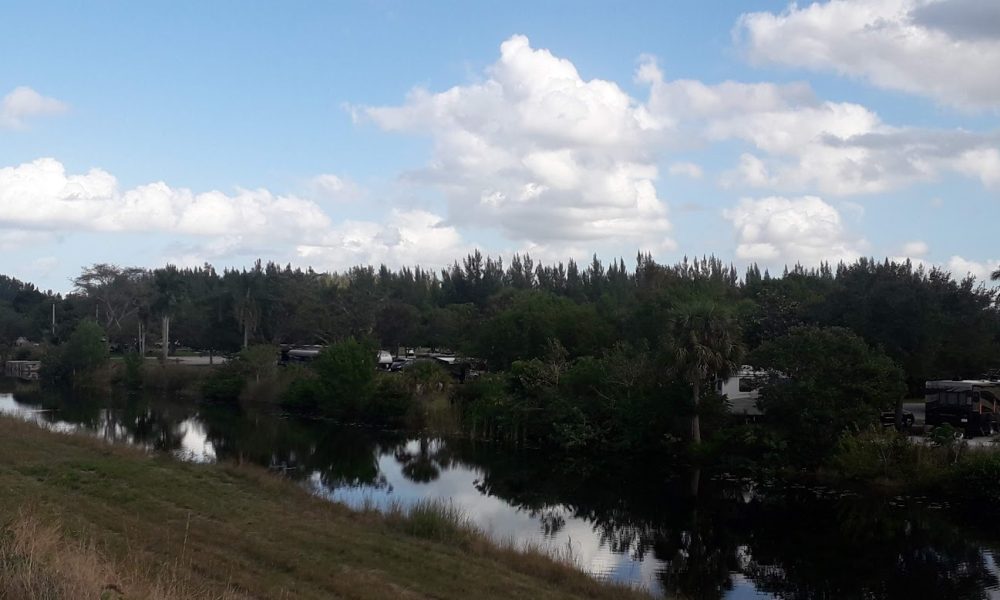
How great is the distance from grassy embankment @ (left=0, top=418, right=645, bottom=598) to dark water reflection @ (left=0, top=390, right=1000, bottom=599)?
4.15 metres

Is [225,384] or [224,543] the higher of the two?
[224,543]

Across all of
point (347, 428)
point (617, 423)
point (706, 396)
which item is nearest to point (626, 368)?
point (617, 423)

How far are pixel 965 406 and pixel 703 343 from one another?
1320 cm

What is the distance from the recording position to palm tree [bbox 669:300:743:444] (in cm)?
4106

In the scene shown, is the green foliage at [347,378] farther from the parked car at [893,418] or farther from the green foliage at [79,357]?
the green foliage at [79,357]

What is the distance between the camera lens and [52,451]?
28.4m

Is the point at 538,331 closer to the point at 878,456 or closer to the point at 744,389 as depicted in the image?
the point at 744,389

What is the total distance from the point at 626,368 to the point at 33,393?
181 feet

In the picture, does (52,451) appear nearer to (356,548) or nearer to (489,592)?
(356,548)

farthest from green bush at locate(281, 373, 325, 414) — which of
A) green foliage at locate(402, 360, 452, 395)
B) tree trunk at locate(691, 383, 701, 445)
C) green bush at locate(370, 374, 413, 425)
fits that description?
tree trunk at locate(691, 383, 701, 445)

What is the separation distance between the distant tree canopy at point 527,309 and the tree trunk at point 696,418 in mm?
3771

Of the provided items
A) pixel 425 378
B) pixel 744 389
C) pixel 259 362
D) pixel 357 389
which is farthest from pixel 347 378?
pixel 744 389

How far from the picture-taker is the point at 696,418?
43281mm

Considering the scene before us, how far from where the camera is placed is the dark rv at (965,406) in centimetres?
4194
